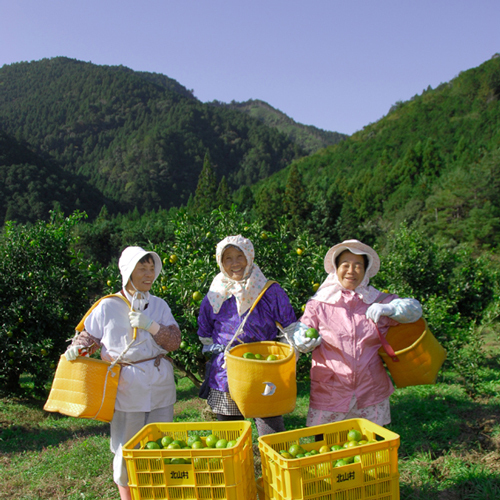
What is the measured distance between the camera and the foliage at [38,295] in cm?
602

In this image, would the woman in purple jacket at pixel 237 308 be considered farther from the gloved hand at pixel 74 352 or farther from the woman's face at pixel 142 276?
the gloved hand at pixel 74 352

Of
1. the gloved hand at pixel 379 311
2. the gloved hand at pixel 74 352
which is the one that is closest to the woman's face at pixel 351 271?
the gloved hand at pixel 379 311

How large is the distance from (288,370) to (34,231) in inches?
215

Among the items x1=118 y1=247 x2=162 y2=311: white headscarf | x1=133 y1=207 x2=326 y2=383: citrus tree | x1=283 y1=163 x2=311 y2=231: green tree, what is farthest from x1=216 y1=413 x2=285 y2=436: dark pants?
x1=283 y1=163 x2=311 y2=231: green tree

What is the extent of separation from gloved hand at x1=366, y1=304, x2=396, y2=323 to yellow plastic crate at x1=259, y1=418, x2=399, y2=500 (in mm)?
748

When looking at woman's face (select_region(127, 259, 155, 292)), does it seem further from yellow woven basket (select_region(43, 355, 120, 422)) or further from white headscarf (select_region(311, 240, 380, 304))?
white headscarf (select_region(311, 240, 380, 304))

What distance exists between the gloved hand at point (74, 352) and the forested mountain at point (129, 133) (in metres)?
95.3

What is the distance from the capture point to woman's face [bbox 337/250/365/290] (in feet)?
9.75

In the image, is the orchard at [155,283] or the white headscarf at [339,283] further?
the orchard at [155,283]

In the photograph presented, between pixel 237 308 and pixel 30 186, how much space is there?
67.2m

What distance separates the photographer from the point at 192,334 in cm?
469

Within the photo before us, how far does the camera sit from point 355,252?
3.01 meters

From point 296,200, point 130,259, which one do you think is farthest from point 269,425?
point 296,200

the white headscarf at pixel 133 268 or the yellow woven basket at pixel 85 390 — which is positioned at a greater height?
the white headscarf at pixel 133 268
